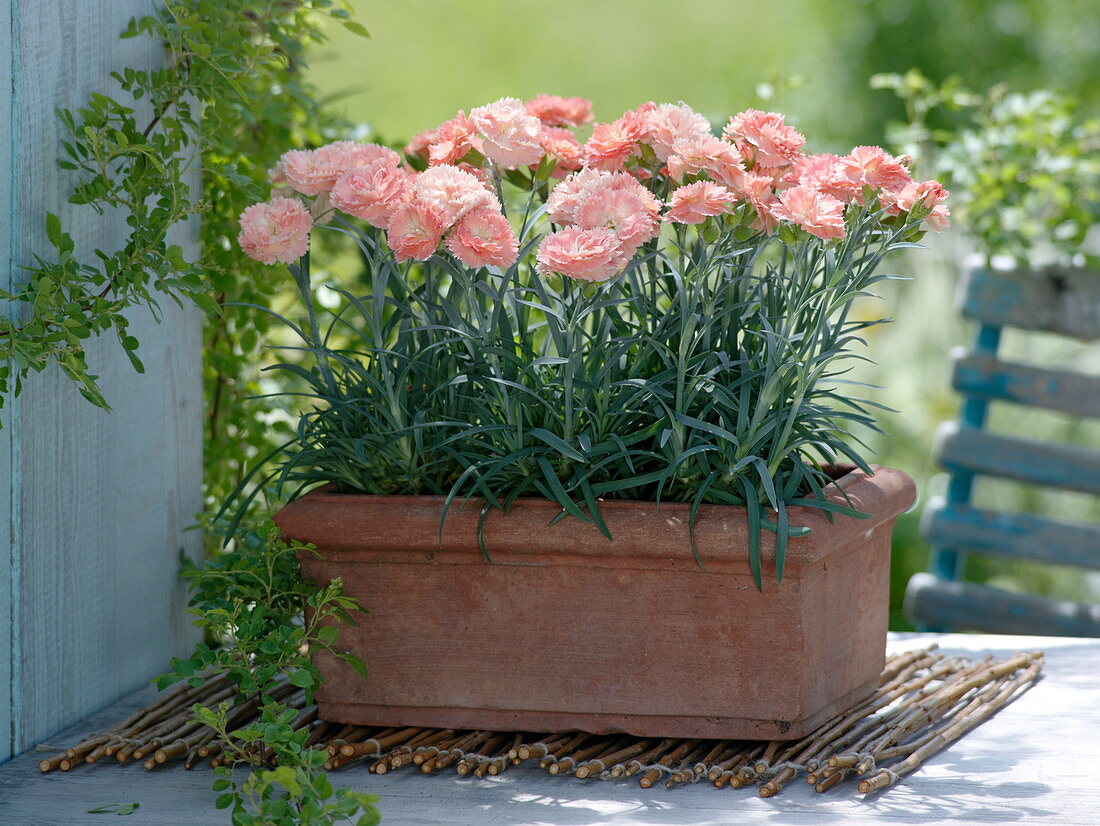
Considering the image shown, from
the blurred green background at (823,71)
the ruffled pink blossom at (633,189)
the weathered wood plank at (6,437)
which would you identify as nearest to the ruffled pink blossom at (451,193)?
the ruffled pink blossom at (633,189)

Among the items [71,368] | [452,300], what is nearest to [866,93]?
[452,300]

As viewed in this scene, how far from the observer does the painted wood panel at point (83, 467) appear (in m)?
1.27

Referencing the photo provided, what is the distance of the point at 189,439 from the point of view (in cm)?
161

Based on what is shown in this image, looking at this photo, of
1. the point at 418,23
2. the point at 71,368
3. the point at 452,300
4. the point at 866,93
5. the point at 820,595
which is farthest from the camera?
the point at 418,23

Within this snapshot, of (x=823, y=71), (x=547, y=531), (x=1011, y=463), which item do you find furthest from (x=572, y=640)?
(x=823, y=71)

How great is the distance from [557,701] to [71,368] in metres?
0.63

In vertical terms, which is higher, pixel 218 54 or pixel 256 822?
pixel 218 54

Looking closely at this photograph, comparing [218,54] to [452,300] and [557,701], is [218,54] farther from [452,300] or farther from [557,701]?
[557,701]

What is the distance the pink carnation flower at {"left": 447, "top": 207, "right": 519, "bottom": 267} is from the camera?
1.14 m

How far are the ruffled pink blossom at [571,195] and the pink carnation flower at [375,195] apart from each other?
155 millimetres

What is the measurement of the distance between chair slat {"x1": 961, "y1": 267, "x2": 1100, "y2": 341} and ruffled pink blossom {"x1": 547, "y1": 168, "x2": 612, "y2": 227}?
1445 millimetres

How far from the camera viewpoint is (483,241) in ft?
3.76

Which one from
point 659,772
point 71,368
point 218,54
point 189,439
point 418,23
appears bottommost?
point 659,772

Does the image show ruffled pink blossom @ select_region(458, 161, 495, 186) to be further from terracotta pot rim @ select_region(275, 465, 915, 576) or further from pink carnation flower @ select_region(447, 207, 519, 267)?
terracotta pot rim @ select_region(275, 465, 915, 576)
